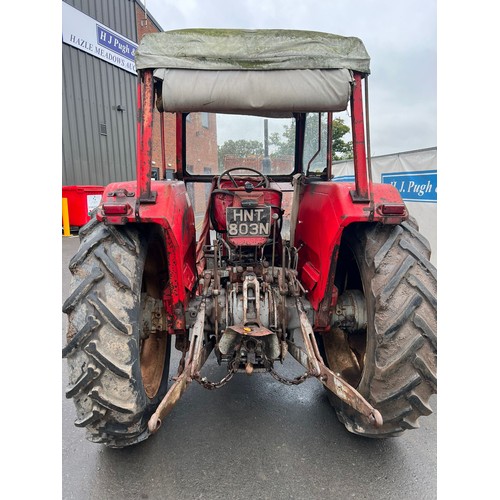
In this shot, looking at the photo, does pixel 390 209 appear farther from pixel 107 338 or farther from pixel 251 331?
pixel 107 338

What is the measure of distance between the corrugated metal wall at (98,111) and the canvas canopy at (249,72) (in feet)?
34.8

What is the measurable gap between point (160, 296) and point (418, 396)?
1.87m

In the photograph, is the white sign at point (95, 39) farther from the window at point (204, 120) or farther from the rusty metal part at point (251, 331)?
the rusty metal part at point (251, 331)

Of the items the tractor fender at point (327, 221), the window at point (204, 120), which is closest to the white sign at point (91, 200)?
the window at point (204, 120)

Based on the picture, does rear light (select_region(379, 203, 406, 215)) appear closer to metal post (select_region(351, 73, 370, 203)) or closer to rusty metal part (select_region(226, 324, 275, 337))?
metal post (select_region(351, 73, 370, 203))

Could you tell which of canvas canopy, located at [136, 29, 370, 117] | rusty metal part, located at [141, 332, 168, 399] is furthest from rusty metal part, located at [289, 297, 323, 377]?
canvas canopy, located at [136, 29, 370, 117]

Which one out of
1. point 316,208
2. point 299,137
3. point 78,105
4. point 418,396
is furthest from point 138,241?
point 78,105

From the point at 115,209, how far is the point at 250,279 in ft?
3.33

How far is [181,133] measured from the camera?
380 cm

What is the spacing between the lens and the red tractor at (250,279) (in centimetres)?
207

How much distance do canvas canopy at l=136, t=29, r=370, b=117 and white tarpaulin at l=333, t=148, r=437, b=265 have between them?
4924 mm

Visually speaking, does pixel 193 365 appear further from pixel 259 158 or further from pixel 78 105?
pixel 78 105

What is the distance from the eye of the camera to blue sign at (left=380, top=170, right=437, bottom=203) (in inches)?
255

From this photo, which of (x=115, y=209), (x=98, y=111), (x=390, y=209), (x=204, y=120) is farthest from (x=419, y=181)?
(x=98, y=111)
